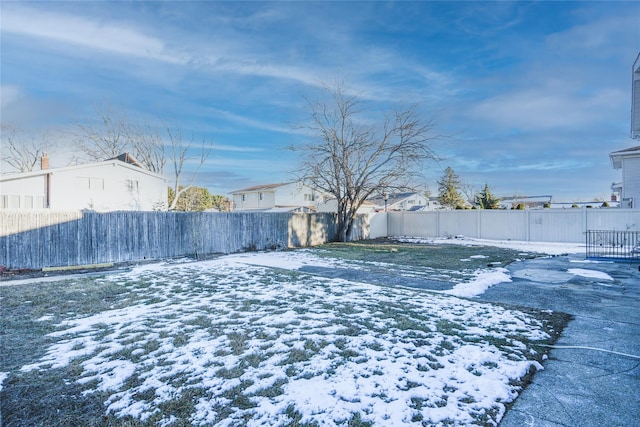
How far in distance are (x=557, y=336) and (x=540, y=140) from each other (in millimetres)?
20825

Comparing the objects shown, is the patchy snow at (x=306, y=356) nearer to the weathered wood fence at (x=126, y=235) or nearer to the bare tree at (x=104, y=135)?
the weathered wood fence at (x=126, y=235)

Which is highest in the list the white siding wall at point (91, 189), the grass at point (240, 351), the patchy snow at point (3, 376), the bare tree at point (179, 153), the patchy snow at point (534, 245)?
the bare tree at point (179, 153)

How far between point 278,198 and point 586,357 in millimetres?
30197

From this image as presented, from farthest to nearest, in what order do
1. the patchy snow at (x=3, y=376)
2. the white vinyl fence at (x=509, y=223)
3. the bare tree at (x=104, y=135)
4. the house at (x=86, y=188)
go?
the bare tree at (x=104, y=135) → the house at (x=86, y=188) → the white vinyl fence at (x=509, y=223) → the patchy snow at (x=3, y=376)

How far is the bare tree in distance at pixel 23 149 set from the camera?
77.3 feet

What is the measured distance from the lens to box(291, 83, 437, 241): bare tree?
51.1ft

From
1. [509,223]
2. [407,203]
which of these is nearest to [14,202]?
[509,223]

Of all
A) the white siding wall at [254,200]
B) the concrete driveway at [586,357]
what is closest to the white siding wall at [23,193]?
the white siding wall at [254,200]

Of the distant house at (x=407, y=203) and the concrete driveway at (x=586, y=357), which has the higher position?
the distant house at (x=407, y=203)

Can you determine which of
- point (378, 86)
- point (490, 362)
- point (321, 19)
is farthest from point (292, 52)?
point (490, 362)

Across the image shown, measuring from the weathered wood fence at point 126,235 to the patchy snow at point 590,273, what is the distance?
10250 mm

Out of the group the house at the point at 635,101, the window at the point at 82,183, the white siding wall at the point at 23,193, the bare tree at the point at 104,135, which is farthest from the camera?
the bare tree at the point at 104,135

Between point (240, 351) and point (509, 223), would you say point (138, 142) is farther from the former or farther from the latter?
point (240, 351)

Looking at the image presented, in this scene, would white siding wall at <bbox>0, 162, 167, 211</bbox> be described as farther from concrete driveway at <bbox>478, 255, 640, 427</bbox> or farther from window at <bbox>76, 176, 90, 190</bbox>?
concrete driveway at <bbox>478, 255, 640, 427</bbox>
